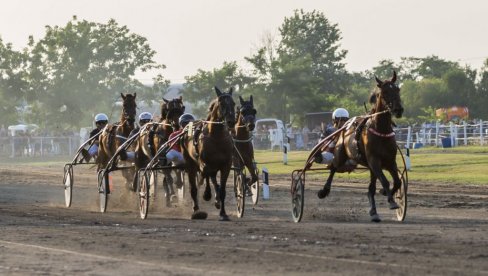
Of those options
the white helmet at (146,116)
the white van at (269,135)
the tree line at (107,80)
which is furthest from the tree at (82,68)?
the white helmet at (146,116)

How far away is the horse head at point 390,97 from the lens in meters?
17.1

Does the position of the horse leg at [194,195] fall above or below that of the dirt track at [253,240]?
above

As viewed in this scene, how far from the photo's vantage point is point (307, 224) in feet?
56.1

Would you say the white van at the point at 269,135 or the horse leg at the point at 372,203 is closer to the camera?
the horse leg at the point at 372,203

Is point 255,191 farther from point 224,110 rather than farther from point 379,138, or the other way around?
point 379,138

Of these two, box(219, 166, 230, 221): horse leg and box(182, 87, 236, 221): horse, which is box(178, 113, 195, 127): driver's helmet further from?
box(219, 166, 230, 221): horse leg

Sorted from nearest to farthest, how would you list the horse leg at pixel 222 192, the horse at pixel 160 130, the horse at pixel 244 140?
the horse leg at pixel 222 192
the horse at pixel 244 140
the horse at pixel 160 130

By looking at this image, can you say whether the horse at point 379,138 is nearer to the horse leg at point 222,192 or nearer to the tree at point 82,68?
the horse leg at point 222,192

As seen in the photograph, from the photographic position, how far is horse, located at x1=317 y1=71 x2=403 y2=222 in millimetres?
17281

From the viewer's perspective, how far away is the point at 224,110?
18.8 meters

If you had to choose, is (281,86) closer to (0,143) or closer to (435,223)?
(0,143)

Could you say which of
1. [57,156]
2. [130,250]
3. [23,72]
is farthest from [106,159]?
[23,72]

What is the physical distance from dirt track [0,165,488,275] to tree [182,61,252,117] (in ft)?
178

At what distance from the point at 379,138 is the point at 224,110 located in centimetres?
257
